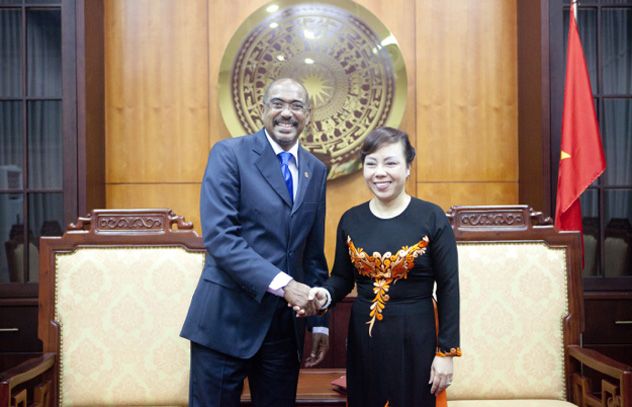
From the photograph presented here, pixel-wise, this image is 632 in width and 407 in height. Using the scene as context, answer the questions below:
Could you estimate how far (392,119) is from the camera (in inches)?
117

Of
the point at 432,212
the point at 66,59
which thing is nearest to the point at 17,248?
the point at 66,59

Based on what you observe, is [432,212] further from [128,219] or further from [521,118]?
[521,118]

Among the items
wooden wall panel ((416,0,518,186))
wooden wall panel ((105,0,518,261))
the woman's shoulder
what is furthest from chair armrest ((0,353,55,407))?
wooden wall panel ((416,0,518,186))

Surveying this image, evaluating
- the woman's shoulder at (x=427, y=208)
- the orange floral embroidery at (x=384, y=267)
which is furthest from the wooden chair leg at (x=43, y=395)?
the woman's shoulder at (x=427, y=208)

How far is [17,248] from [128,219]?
40.2 inches

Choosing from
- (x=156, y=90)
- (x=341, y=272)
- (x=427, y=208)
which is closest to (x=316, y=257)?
(x=341, y=272)

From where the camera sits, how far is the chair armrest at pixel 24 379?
1.69 m

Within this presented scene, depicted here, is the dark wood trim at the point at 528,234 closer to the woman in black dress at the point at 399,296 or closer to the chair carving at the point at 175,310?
the chair carving at the point at 175,310

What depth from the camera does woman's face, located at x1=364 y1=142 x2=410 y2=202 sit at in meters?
1.64

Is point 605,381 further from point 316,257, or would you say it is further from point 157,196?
point 157,196

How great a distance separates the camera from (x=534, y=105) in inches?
112

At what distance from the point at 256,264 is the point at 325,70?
1.60 meters

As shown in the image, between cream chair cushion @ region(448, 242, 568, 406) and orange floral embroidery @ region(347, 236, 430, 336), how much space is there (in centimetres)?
60

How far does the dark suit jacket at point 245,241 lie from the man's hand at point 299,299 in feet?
0.21
